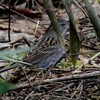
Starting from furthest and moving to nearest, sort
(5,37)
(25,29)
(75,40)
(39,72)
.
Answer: (25,29)
(5,37)
(39,72)
(75,40)

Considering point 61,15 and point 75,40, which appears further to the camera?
point 61,15

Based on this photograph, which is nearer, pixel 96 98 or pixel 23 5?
pixel 96 98

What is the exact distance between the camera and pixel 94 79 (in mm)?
2736

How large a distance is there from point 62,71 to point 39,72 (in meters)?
0.22

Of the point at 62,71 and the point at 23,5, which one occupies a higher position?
the point at 23,5

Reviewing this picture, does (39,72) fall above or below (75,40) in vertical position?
below

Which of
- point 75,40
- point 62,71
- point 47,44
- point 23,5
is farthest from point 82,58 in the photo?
point 23,5

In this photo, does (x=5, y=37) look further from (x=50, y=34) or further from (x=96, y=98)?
(x=96, y=98)

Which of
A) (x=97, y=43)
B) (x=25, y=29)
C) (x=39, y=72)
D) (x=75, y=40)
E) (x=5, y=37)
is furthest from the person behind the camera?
(x=25, y=29)

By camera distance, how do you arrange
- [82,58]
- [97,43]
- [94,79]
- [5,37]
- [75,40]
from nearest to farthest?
1. [75,40]
2. [94,79]
3. [82,58]
4. [97,43]
5. [5,37]

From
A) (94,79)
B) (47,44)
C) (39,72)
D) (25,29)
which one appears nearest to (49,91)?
(94,79)

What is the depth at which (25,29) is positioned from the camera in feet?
18.9

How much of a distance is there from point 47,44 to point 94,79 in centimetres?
159

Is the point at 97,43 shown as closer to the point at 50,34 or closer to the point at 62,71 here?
the point at 50,34
